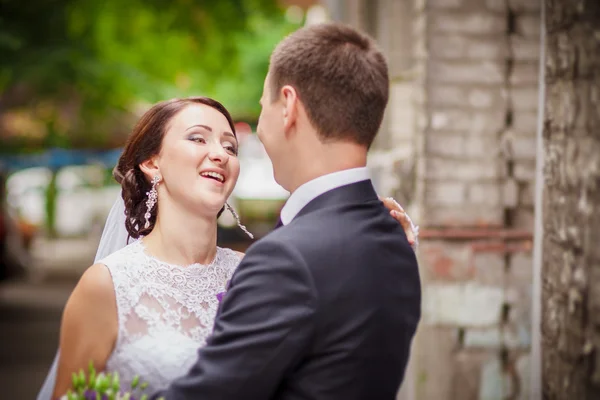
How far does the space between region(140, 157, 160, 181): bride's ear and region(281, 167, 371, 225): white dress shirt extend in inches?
37.4

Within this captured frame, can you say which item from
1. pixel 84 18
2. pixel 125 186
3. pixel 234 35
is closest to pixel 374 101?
pixel 125 186

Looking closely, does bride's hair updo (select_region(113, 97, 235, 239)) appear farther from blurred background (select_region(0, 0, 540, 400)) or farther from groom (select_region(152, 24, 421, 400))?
blurred background (select_region(0, 0, 540, 400))

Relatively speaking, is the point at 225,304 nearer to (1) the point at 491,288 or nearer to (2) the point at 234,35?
(1) the point at 491,288

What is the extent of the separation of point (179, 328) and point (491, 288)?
3216 millimetres

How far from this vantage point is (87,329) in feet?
9.00

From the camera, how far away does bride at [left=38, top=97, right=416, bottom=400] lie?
110 inches

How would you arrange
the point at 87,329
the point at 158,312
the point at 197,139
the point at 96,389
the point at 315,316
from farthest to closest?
the point at 197,139
the point at 158,312
the point at 87,329
the point at 96,389
the point at 315,316

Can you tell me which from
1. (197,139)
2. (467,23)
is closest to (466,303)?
(467,23)

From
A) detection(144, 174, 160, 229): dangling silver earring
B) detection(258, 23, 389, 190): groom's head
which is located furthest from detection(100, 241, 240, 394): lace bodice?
detection(258, 23, 389, 190): groom's head

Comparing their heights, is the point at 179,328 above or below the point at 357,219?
below

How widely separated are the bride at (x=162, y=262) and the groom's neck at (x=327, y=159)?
48 centimetres

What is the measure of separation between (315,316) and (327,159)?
0.42 metres

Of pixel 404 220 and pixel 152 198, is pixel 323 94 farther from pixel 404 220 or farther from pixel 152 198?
pixel 152 198

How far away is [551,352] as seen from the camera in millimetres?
3215
